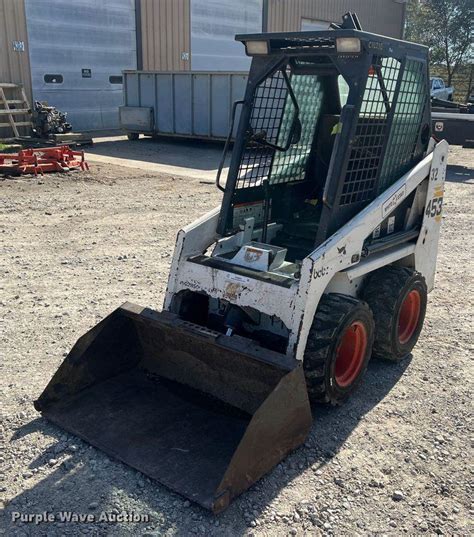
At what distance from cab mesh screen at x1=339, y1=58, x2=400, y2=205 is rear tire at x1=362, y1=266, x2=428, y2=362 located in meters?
0.68

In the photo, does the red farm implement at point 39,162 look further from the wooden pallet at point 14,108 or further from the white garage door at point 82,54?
the white garage door at point 82,54

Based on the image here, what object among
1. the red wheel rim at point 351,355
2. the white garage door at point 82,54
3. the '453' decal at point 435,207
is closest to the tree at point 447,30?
the white garage door at point 82,54

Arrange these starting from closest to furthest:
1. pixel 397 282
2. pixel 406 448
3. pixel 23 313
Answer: pixel 406 448, pixel 397 282, pixel 23 313

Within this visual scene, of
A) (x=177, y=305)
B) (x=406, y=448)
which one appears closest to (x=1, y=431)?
(x=177, y=305)

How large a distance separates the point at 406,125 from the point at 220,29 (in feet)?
67.6

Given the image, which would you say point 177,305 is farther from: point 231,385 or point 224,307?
point 231,385

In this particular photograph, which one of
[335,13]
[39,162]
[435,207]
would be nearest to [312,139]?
[435,207]

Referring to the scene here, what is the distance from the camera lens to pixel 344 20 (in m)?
4.38

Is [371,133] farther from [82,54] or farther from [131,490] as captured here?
[82,54]

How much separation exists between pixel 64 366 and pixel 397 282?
8.33ft

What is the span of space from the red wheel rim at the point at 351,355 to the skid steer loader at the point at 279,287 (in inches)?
0.4

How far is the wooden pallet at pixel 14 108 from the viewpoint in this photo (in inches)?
672

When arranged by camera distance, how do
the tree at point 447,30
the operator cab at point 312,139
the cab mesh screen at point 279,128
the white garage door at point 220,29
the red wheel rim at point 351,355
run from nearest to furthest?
1. the operator cab at point 312,139
2. the red wheel rim at point 351,355
3. the cab mesh screen at point 279,128
4. the white garage door at point 220,29
5. the tree at point 447,30

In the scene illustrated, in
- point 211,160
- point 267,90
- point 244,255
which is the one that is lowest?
point 211,160
